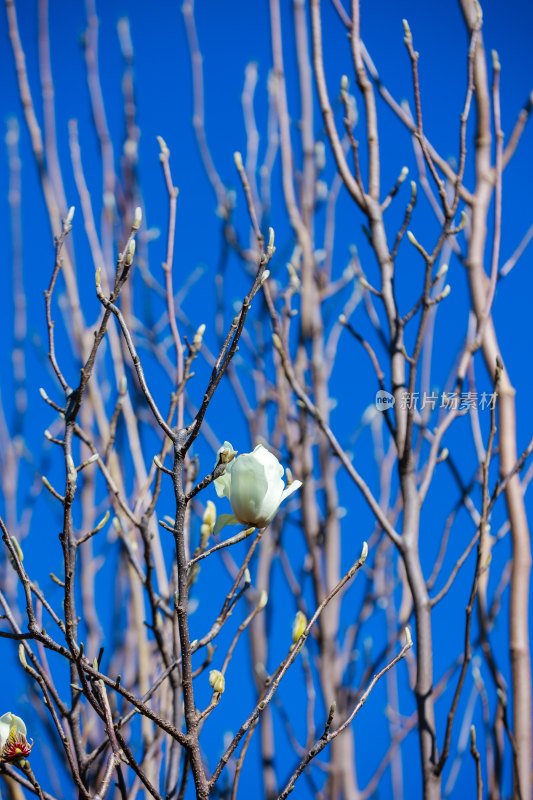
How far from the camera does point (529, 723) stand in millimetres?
812

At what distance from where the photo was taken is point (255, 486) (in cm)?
50

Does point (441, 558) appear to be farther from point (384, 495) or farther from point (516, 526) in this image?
point (384, 495)

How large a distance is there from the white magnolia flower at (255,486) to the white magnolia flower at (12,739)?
24 cm

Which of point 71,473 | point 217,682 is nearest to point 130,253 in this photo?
point 71,473

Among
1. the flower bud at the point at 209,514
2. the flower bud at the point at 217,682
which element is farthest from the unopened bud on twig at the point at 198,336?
the flower bud at the point at 217,682

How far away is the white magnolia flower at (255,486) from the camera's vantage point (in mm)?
496

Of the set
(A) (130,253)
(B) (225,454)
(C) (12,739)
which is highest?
(A) (130,253)

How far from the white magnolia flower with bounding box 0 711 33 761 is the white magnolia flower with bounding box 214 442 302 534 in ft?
0.78

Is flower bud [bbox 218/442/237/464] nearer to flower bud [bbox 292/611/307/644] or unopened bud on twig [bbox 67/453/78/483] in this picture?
unopened bud on twig [bbox 67/453/78/483]

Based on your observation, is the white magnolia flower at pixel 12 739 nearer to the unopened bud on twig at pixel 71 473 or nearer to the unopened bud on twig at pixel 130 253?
the unopened bud on twig at pixel 71 473

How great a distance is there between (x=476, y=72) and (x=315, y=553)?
709 mm

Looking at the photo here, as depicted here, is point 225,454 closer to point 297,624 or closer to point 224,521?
point 224,521

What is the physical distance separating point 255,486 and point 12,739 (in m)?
0.27

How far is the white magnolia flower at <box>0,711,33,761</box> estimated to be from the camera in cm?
53
